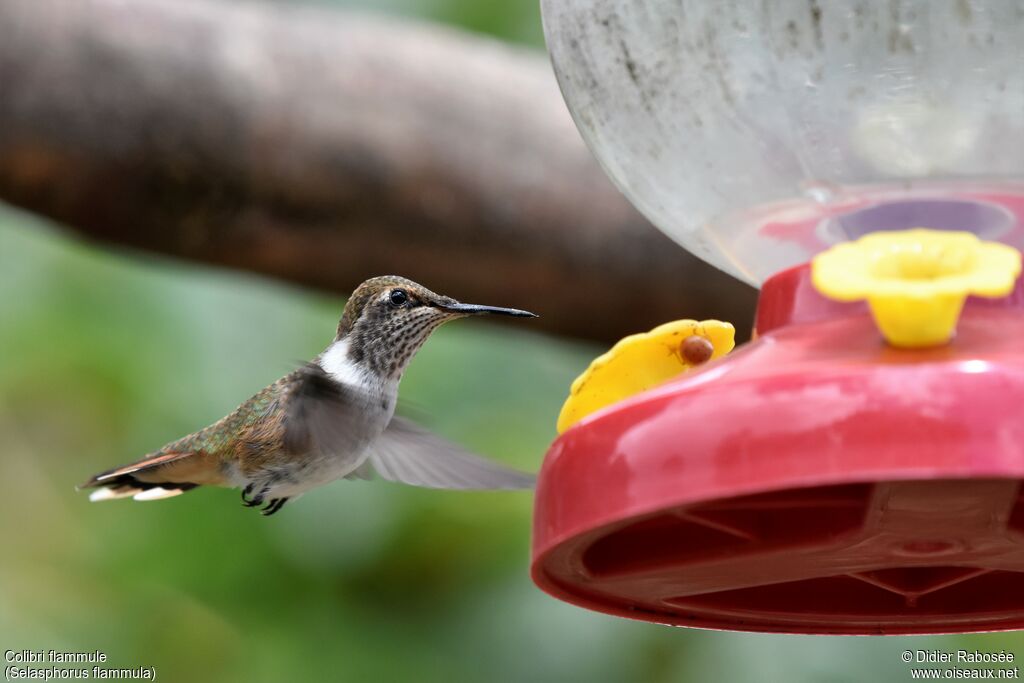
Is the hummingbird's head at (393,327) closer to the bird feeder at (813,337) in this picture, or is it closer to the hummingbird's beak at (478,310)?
the hummingbird's beak at (478,310)

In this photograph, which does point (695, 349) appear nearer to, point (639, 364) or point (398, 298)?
point (639, 364)

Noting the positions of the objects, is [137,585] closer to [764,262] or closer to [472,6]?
[472,6]

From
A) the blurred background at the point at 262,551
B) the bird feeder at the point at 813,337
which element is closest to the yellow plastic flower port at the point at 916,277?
the bird feeder at the point at 813,337

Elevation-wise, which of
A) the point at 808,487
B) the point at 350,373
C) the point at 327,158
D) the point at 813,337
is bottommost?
the point at 808,487

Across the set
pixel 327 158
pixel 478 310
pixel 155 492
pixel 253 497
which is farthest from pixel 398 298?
pixel 327 158

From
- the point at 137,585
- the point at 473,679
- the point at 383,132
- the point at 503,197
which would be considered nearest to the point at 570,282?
the point at 503,197

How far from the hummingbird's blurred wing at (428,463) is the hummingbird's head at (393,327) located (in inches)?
4.6

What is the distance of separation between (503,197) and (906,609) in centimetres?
204

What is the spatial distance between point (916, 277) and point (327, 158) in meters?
2.38

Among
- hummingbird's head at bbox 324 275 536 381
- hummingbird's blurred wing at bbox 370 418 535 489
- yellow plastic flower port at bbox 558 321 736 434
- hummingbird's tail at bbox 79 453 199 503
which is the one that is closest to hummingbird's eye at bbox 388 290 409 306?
hummingbird's head at bbox 324 275 536 381

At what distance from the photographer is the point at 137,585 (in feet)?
16.7

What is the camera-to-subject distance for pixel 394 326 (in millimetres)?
2979

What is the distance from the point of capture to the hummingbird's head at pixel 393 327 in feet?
9.73

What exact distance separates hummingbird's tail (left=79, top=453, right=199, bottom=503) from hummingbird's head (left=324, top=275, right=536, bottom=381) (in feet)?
1.42
